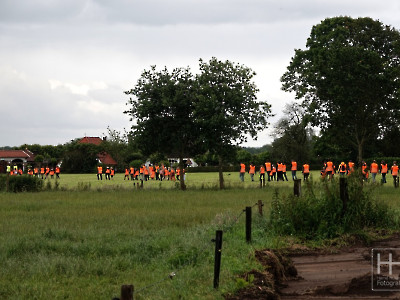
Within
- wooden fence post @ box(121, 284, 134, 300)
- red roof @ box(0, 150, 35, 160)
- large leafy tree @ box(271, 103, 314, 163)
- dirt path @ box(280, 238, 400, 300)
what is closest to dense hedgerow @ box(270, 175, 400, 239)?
dirt path @ box(280, 238, 400, 300)

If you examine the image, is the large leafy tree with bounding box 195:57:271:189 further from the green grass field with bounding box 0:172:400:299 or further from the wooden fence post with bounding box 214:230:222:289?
the wooden fence post with bounding box 214:230:222:289

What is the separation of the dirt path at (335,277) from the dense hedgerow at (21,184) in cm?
2683

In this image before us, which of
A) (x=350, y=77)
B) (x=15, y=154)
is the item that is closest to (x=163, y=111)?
(x=350, y=77)

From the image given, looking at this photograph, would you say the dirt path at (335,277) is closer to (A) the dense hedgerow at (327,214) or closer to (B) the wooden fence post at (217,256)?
(B) the wooden fence post at (217,256)

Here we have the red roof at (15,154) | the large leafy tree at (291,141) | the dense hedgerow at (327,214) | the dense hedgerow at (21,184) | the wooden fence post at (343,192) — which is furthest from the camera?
the red roof at (15,154)

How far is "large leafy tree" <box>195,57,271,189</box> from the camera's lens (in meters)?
35.9

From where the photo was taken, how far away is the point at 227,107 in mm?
36656

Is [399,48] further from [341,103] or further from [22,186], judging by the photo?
[22,186]

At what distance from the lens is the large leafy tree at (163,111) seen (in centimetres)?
3612

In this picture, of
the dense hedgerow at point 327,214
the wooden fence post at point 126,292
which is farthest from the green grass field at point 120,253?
the wooden fence post at point 126,292

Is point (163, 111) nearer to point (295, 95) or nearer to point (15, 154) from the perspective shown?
point (295, 95)

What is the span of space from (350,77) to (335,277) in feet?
102

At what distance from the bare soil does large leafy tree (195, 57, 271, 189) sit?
23.4 metres

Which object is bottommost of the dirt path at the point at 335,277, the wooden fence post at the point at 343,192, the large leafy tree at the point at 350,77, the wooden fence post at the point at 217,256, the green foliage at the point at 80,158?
the dirt path at the point at 335,277
